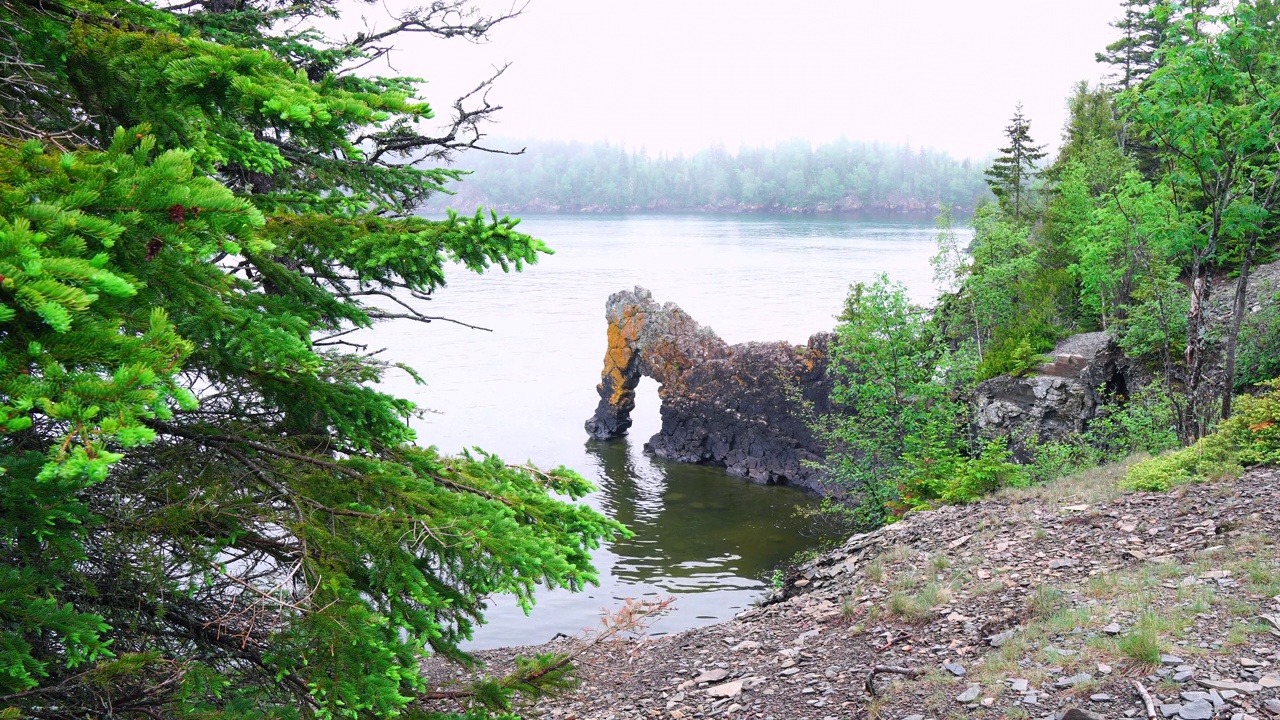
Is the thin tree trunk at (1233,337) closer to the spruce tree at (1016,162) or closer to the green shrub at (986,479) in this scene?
the green shrub at (986,479)

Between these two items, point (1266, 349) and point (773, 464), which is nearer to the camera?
point (1266, 349)

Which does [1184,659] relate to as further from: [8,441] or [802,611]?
[8,441]

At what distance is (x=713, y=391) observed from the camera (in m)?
34.1

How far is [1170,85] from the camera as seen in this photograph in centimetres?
1170

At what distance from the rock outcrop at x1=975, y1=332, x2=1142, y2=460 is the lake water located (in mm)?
7208

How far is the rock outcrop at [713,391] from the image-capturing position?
1246 inches

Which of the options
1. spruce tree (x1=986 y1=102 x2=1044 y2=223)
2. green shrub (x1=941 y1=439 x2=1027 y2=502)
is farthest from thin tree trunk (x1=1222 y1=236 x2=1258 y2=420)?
spruce tree (x1=986 y1=102 x2=1044 y2=223)

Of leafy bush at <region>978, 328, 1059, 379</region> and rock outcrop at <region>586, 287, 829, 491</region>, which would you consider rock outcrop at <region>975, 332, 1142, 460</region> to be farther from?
rock outcrop at <region>586, 287, 829, 491</region>

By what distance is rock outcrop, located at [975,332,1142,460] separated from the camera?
70.8 feet

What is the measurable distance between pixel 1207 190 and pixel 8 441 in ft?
50.2

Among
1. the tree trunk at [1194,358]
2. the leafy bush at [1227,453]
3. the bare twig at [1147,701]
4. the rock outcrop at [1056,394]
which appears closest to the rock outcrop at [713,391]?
the rock outcrop at [1056,394]

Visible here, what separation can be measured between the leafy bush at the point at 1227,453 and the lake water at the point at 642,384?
10150 mm

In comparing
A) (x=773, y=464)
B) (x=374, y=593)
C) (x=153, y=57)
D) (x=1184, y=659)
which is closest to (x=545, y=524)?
(x=374, y=593)

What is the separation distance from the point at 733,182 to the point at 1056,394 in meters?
141
